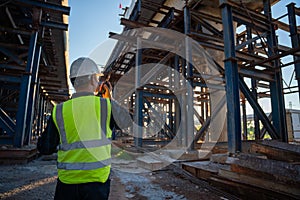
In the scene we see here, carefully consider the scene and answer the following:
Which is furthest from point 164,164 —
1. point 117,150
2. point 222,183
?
point 117,150

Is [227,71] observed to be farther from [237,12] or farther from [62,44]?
[62,44]

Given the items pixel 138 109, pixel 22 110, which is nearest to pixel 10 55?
pixel 22 110

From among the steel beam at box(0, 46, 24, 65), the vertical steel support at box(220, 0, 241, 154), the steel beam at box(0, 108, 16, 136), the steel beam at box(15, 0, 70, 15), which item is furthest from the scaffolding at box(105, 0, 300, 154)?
the steel beam at box(0, 108, 16, 136)

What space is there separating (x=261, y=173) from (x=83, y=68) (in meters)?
2.94

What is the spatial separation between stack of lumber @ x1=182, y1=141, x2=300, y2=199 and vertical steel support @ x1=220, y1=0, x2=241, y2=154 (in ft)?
1.11

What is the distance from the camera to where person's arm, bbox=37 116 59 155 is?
1.64 meters

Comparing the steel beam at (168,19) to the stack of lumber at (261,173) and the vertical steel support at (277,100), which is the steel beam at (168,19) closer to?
the vertical steel support at (277,100)

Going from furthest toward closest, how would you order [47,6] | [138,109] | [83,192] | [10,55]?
[138,109] < [10,55] < [47,6] < [83,192]

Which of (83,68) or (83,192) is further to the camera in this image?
(83,68)

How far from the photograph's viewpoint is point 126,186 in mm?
3889

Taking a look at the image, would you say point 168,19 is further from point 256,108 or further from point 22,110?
point 22,110

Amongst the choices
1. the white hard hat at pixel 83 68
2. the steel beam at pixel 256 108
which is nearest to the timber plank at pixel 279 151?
the steel beam at pixel 256 108

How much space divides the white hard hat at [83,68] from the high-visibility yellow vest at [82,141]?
0.77 ft

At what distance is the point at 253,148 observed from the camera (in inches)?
151
